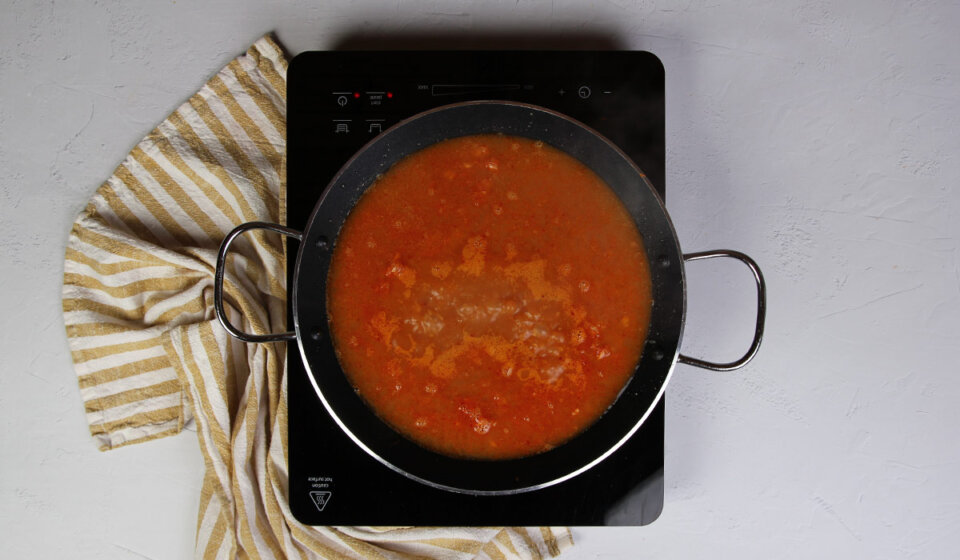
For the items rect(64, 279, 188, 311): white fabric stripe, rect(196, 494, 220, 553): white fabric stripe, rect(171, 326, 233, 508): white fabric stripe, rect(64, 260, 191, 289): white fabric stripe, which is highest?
rect(64, 260, 191, 289): white fabric stripe

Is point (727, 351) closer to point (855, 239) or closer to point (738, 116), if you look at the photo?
point (855, 239)

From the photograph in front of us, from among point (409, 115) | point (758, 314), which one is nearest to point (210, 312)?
point (409, 115)

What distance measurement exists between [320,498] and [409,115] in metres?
0.64

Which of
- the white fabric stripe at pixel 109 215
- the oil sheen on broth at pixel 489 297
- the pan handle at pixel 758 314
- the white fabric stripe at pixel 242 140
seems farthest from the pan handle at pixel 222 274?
the pan handle at pixel 758 314

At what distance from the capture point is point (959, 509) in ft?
3.84

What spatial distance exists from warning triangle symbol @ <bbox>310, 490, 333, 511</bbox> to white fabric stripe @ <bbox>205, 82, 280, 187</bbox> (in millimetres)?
525

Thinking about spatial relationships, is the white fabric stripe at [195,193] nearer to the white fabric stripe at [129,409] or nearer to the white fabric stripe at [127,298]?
the white fabric stripe at [127,298]

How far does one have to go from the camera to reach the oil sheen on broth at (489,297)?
97cm

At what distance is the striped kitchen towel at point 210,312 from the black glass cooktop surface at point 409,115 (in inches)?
2.6

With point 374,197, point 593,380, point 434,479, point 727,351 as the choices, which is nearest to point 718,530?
point 727,351

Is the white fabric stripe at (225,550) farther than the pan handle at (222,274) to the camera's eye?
Yes

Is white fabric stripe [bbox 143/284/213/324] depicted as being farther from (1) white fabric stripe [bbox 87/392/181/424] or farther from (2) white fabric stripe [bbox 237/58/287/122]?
(2) white fabric stripe [bbox 237/58/287/122]

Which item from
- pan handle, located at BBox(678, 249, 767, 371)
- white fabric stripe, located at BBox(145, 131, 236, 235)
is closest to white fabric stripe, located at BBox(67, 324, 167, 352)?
white fabric stripe, located at BBox(145, 131, 236, 235)

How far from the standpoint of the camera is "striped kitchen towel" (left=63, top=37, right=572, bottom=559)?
1.10 metres
